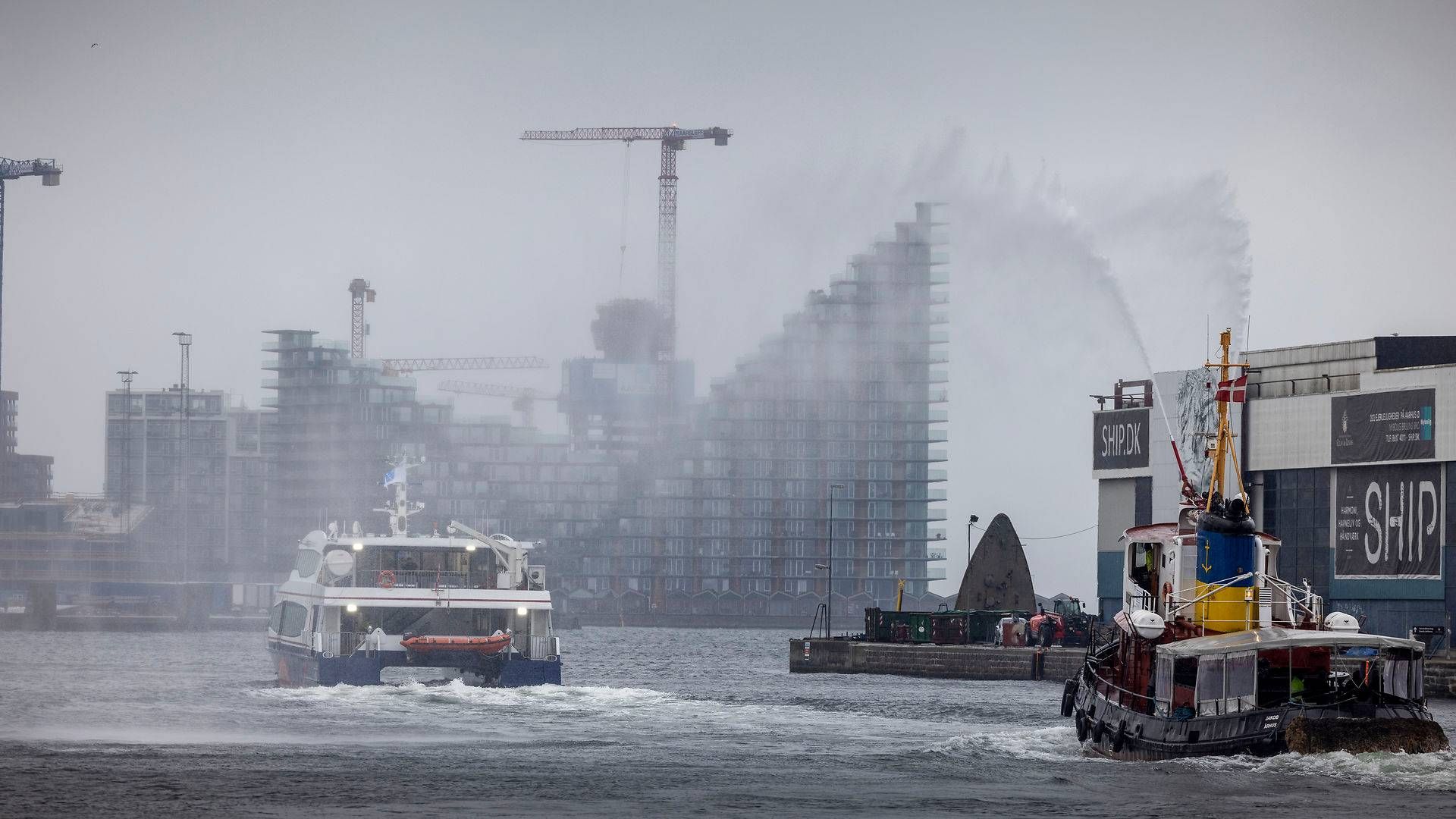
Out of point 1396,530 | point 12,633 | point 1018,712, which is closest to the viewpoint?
point 1018,712

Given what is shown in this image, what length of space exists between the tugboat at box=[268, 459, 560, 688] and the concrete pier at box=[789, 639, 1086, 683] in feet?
122

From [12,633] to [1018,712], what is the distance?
415 feet

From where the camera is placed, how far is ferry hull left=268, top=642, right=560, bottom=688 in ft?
220

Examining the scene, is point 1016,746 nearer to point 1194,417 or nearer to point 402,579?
point 402,579

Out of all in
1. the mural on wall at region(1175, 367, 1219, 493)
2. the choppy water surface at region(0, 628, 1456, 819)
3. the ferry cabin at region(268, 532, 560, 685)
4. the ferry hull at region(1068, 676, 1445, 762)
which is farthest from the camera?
the mural on wall at region(1175, 367, 1219, 493)

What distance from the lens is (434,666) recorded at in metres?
66.2

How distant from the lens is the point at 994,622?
114 meters

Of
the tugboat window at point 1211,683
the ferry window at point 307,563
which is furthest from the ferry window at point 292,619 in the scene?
the tugboat window at point 1211,683

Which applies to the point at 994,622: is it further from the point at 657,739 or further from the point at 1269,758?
the point at 1269,758

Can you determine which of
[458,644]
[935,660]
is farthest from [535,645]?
[935,660]

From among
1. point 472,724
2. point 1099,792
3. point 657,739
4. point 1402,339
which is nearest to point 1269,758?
point 1099,792

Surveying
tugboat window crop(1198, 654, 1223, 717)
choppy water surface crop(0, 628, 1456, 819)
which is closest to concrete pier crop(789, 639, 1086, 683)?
choppy water surface crop(0, 628, 1456, 819)

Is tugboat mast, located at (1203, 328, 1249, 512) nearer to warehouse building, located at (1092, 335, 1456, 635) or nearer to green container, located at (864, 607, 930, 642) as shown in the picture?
warehouse building, located at (1092, 335, 1456, 635)

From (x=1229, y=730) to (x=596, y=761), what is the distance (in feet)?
48.0
